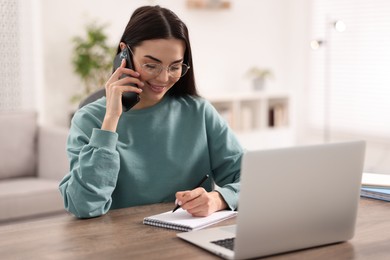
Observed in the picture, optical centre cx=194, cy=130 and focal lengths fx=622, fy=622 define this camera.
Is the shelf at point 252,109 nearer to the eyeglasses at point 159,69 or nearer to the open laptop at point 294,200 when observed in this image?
the eyeglasses at point 159,69

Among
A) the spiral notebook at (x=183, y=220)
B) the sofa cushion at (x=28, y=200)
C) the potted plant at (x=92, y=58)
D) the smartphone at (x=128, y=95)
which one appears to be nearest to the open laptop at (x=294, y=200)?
the spiral notebook at (x=183, y=220)

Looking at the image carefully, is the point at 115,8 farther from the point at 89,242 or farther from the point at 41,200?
the point at 89,242

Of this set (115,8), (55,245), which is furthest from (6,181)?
(55,245)

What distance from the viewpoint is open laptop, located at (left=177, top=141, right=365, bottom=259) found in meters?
1.27

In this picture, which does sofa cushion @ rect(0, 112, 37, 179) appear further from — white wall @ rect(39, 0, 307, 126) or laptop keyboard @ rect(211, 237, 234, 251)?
laptop keyboard @ rect(211, 237, 234, 251)

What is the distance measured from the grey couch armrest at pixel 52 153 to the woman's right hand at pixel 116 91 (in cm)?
198

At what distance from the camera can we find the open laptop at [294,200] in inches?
49.9

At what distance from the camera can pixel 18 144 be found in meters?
3.95

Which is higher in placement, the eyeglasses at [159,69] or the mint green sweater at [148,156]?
the eyeglasses at [159,69]

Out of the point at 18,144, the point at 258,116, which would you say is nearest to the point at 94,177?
the point at 18,144

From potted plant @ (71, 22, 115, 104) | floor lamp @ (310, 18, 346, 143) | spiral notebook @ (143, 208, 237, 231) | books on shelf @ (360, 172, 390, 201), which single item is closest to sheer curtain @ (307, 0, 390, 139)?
floor lamp @ (310, 18, 346, 143)

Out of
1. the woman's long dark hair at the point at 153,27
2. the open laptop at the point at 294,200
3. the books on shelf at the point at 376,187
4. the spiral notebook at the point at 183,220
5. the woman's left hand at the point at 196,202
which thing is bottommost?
the books on shelf at the point at 376,187

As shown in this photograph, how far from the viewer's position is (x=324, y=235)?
1.42 metres

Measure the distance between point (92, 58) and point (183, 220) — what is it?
10.4 ft
